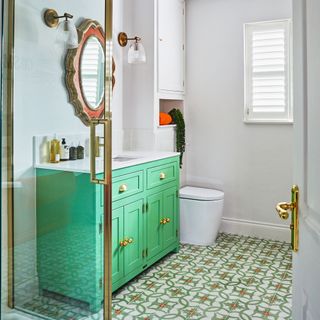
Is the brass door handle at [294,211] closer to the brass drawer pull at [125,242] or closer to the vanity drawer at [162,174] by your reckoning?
the brass drawer pull at [125,242]

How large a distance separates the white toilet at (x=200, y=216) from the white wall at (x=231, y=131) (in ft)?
1.39

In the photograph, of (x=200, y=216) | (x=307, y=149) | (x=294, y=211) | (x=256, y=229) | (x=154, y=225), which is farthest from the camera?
(x=256, y=229)

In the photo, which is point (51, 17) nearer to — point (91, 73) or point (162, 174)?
point (91, 73)

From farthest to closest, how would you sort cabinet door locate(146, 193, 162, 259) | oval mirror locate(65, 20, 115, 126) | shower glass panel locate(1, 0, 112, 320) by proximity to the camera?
cabinet door locate(146, 193, 162, 259), oval mirror locate(65, 20, 115, 126), shower glass panel locate(1, 0, 112, 320)

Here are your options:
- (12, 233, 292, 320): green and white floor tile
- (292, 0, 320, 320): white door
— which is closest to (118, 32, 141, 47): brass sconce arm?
(12, 233, 292, 320): green and white floor tile

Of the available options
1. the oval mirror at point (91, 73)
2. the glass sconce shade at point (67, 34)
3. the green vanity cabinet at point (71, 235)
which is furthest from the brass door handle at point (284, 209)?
the glass sconce shade at point (67, 34)

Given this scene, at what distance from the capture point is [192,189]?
4.19 m

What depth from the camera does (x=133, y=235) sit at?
2986mm

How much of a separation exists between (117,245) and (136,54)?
171cm

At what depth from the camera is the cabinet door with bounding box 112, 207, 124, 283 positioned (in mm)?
2752

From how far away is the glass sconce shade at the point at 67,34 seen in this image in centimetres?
275

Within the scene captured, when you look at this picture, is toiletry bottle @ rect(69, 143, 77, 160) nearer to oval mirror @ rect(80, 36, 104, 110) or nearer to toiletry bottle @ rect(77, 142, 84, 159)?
toiletry bottle @ rect(77, 142, 84, 159)

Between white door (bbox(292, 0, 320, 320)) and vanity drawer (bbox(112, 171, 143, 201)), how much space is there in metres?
1.65

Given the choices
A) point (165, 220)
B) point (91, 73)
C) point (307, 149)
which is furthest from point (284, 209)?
point (165, 220)
